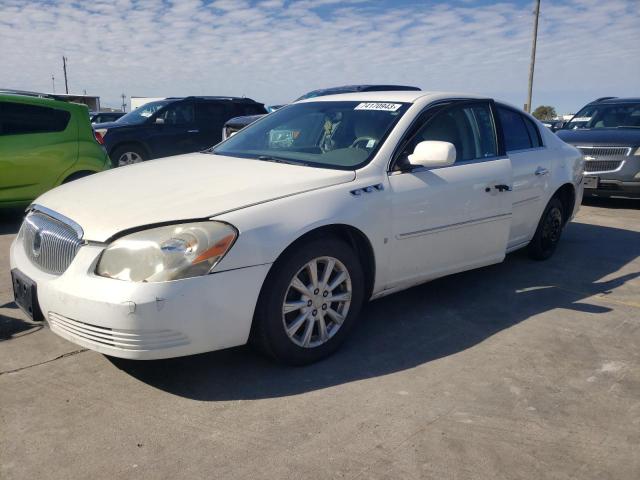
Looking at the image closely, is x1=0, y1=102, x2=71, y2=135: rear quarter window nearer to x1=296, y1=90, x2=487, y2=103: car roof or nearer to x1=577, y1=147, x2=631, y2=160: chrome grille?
x1=296, y1=90, x2=487, y2=103: car roof

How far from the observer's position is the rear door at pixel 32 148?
6934 millimetres

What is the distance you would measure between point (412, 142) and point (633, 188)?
6.23 meters

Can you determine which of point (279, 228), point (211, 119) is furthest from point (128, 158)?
point (279, 228)

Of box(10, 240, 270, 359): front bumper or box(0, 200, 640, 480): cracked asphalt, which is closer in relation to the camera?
box(0, 200, 640, 480): cracked asphalt

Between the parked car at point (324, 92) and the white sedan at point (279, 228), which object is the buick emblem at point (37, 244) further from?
the parked car at point (324, 92)

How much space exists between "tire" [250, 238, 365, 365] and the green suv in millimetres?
4957

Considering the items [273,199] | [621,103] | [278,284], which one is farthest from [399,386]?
[621,103]

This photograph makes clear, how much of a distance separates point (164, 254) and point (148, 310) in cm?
27

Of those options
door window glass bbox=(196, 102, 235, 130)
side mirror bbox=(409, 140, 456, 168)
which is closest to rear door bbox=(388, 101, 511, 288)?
side mirror bbox=(409, 140, 456, 168)

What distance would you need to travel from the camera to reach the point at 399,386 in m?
3.24

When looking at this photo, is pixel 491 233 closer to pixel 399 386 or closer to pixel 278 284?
pixel 399 386

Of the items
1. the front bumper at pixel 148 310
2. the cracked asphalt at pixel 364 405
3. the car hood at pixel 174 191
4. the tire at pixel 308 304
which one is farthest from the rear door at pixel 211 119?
the front bumper at pixel 148 310

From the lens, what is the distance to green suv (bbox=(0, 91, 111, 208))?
22.8 ft

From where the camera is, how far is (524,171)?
5.06 meters
